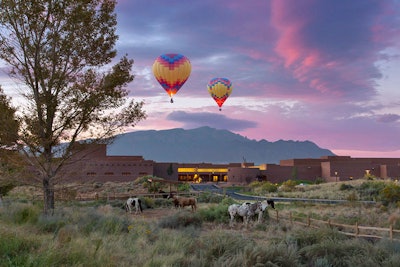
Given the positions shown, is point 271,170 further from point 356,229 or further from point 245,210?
point 356,229

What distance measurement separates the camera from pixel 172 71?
2169 inches

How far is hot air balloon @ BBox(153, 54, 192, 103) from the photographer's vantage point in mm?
55094

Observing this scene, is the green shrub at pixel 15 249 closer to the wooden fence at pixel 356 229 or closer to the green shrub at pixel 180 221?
the green shrub at pixel 180 221

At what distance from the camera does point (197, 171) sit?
10769cm

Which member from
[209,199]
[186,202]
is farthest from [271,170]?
[186,202]

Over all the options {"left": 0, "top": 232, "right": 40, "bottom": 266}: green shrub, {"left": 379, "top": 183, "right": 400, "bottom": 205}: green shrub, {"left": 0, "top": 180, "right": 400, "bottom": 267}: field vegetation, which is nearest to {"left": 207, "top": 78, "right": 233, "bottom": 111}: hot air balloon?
{"left": 379, "top": 183, "right": 400, "bottom": 205}: green shrub

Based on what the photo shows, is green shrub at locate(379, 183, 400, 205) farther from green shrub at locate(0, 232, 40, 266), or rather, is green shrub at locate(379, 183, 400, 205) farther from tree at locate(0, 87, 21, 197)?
green shrub at locate(0, 232, 40, 266)

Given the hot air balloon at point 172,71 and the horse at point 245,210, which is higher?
the hot air balloon at point 172,71

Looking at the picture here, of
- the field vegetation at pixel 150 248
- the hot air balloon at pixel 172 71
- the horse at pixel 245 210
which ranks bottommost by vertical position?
the horse at pixel 245 210

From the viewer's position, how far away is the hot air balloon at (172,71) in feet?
181

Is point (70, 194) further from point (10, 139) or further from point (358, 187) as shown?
point (358, 187)

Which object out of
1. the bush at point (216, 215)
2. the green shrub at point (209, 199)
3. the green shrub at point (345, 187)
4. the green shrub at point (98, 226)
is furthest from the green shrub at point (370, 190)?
the green shrub at point (98, 226)

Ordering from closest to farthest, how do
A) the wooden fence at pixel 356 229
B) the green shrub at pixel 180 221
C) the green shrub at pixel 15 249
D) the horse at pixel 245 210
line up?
1. the green shrub at pixel 15 249
2. the wooden fence at pixel 356 229
3. the green shrub at pixel 180 221
4. the horse at pixel 245 210

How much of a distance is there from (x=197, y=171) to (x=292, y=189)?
47002mm
